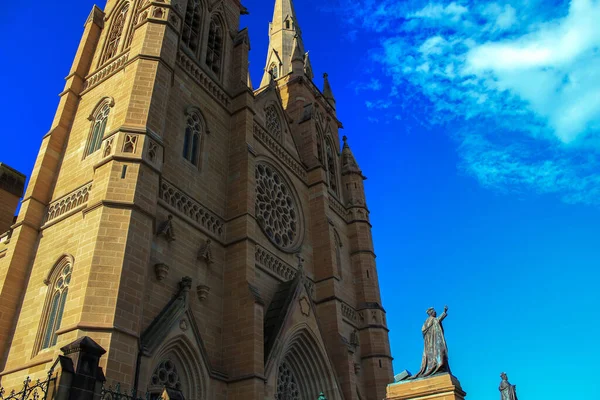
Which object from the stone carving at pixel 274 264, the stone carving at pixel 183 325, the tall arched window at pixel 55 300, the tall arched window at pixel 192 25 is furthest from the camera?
the tall arched window at pixel 192 25

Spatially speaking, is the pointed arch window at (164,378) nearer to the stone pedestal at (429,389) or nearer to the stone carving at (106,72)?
the stone pedestal at (429,389)

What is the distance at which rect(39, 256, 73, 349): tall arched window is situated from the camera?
13.5 m

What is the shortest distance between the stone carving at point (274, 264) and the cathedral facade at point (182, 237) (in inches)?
3.1

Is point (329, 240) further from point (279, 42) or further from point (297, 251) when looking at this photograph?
point (279, 42)

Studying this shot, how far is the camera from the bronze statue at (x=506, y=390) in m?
16.2

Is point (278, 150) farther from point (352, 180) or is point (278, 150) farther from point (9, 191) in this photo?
point (9, 191)

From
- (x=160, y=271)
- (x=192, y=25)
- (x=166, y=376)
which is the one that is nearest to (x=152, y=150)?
(x=160, y=271)

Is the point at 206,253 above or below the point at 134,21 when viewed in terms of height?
below

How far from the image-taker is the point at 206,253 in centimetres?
1650

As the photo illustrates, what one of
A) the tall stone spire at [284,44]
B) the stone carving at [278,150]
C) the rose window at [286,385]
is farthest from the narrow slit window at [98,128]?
the tall stone spire at [284,44]

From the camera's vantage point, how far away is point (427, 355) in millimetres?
11781

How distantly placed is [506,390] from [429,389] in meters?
6.95

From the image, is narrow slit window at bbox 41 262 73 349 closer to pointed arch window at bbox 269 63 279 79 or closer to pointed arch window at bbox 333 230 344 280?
pointed arch window at bbox 333 230 344 280

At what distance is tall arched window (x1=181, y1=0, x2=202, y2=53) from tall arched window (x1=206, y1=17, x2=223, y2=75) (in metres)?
0.75
